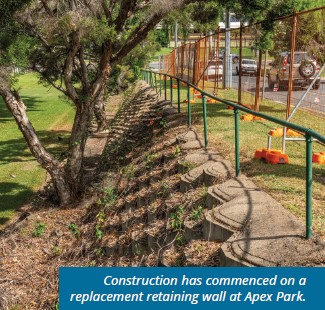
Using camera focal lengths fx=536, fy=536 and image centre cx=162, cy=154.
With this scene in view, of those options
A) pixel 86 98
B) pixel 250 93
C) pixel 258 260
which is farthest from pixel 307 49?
pixel 258 260

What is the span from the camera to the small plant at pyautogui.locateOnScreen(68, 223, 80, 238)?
10283 mm

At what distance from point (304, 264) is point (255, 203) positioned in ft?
5.07

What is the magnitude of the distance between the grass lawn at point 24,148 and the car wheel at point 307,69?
24.4 ft

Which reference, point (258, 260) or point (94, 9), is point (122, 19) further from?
point (258, 260)

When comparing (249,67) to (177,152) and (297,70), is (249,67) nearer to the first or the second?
(297,70)

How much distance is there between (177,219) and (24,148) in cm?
1575

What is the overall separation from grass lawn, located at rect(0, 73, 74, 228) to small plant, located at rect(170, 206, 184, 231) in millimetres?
6379

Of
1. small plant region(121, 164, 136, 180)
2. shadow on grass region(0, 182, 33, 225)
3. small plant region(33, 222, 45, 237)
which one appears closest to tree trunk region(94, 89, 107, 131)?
shadow on grass region(0, 182, 33, 225)

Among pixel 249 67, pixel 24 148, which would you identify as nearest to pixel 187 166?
pixel 249 67

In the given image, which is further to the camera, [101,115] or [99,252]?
[101,115]

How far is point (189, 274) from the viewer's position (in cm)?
373

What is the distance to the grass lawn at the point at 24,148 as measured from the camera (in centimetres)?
1455

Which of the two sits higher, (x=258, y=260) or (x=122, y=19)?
(x=122, y=19)

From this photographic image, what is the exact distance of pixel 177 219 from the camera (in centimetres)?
680
